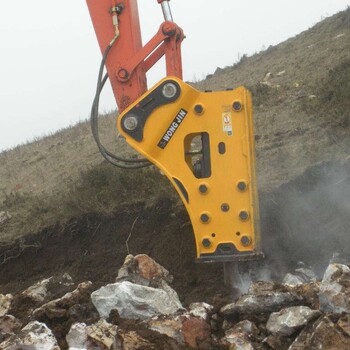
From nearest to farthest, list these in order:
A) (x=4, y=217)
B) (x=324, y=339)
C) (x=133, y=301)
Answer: (x=324, y=339)
(x=133, y=301)
(x=4, y=217)

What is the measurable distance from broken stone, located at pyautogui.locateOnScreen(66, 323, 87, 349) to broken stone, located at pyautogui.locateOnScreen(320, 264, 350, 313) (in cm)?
148

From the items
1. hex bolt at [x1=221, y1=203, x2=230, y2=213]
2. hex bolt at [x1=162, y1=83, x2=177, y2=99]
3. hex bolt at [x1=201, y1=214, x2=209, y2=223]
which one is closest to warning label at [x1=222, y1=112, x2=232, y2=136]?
hex bolt at [x1=162, y1=83, x2=177, y2=99]

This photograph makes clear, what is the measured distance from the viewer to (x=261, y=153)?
8391 millimetres

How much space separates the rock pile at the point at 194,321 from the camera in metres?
3.94

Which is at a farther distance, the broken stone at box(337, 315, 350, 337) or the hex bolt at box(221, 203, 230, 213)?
the hex bolt at box(221, 203, 230, 213)

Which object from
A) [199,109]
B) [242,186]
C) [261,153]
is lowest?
[242,186]

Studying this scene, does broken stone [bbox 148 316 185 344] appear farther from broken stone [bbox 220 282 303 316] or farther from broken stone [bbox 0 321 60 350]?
broken stone [bbox 0 321 60 350]

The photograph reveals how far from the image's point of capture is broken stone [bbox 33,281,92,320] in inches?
191

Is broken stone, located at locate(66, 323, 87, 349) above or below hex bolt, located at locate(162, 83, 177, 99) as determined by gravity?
below

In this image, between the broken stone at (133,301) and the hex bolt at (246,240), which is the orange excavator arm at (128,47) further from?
the broken stone at (133,301)

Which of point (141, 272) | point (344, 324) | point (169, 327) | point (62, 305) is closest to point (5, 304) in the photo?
point (62, 305)

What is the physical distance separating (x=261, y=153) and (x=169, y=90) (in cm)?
345

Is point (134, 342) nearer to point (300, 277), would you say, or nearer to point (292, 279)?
point (292, 279)

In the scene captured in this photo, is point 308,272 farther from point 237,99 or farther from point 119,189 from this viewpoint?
point 119,189
